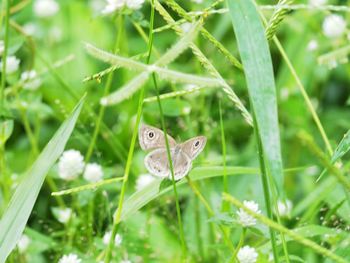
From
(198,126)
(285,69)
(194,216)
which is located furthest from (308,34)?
(194,216)

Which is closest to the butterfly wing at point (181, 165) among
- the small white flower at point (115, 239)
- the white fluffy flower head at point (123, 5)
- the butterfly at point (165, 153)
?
the butterfly at point (165, 153)

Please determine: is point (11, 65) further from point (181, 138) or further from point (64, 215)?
point (181, 138)

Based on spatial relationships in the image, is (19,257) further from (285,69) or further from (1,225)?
(285,69)

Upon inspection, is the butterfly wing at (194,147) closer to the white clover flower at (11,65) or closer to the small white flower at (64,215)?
the small white flower at (64,215)

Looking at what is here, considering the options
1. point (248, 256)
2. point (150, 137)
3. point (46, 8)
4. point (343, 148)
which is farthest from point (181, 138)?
point (343, 148)

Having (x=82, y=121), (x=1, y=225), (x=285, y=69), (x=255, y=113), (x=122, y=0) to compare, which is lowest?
(x=285, y=69)

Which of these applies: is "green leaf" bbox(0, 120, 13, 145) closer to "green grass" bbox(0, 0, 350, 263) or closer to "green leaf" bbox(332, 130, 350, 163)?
"green grass" bbox(0, 0, 350, 263)

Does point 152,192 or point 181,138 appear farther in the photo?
point 181,138
